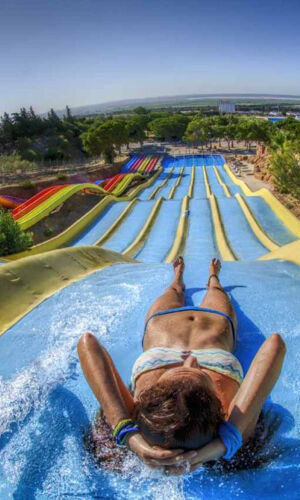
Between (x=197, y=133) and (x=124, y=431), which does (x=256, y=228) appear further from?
(x=197, y=133)

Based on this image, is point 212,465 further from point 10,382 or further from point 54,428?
point 10,382

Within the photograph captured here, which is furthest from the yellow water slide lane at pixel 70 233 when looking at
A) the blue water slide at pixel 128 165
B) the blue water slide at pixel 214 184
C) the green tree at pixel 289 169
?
the blue water slide at pixel 128 165

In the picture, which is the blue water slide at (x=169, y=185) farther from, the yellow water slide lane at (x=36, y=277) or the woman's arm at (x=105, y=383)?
the woman's arm at (x=105, y=383)

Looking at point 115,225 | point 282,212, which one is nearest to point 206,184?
point 282,212

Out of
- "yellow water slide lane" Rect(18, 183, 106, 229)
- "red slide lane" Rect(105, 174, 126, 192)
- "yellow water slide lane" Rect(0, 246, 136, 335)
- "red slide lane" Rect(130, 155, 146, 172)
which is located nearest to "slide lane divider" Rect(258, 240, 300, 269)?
"yellow water slide lane" Rect(0, 246, 136, 335)

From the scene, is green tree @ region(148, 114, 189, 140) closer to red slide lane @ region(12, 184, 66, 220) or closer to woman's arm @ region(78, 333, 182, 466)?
red slide lane @ region(12, 184, 66, 220)

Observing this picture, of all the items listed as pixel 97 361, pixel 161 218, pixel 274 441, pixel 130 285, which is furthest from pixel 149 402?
pixel 161 218

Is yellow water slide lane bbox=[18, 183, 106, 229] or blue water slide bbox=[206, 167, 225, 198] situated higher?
yellow water slide lane bbox=[18, 183, 106, 229]
